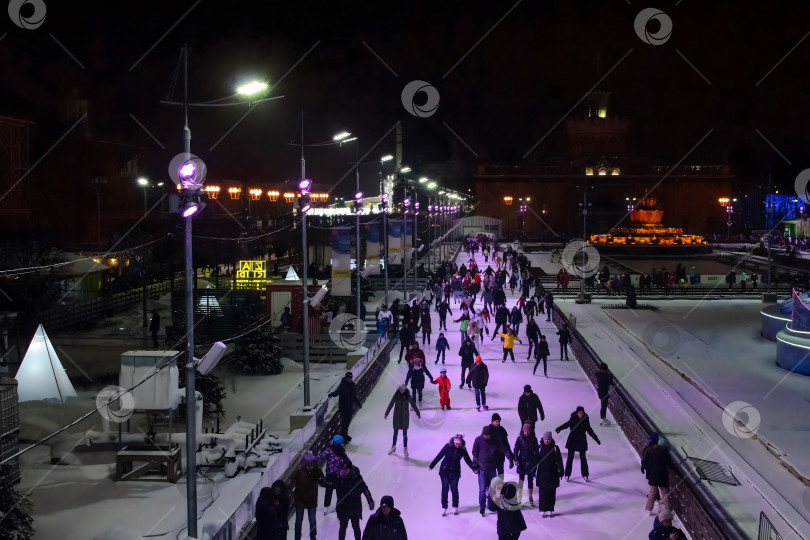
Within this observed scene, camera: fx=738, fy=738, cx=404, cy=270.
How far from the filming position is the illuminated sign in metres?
29.4

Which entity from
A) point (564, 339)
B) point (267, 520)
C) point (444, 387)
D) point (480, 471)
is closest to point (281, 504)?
point (267, 520)

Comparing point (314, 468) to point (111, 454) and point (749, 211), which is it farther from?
point (749, 211)

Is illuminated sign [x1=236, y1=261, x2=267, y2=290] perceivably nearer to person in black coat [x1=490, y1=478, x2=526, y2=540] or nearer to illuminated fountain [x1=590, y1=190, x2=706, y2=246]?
person in black coat [x1=490, y1=478, x2=526, y2=540]

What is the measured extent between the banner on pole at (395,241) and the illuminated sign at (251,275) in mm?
5989

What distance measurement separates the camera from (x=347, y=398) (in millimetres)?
11711

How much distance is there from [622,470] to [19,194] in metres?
30.9

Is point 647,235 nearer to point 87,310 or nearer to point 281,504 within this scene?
point 87,310

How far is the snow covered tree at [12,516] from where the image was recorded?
8.43 m

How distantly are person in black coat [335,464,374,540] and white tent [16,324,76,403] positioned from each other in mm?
9735

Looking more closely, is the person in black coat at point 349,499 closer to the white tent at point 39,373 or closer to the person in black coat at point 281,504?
the person in black coat at point 281,504

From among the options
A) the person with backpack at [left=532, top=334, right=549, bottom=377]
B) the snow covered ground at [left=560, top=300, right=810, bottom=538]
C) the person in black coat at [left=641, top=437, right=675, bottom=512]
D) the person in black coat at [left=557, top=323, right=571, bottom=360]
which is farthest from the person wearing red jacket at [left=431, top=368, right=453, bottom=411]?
the person in black coat at [left=557, top=323, right=571, bottom=360]

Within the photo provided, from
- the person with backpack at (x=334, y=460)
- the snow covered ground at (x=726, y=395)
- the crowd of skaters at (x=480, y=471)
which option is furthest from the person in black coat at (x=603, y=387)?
the person with backpack at (x=334, y=460)

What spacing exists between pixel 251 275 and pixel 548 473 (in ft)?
74.7

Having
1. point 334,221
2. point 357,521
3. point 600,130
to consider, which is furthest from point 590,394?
point 600,130
